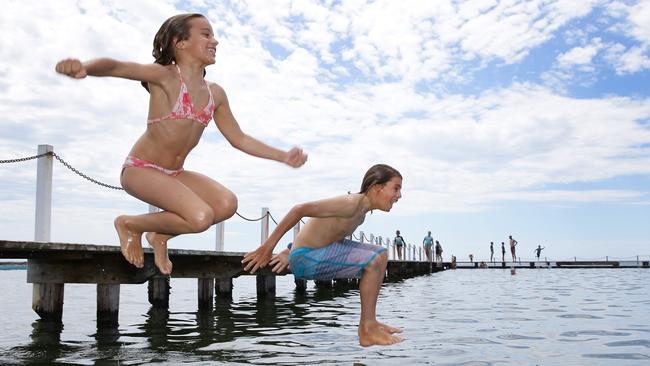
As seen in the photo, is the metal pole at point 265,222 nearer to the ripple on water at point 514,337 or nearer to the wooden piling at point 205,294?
the wooden piling at point 205,294

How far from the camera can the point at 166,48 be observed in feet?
8.51

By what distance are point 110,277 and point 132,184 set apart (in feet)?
31.2

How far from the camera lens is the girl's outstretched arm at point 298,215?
3139mm

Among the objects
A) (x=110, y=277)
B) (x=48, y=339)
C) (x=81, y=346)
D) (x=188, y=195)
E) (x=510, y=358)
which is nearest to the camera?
(x=188, y=195)

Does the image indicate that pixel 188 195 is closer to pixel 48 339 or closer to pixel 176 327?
pixel 48 339

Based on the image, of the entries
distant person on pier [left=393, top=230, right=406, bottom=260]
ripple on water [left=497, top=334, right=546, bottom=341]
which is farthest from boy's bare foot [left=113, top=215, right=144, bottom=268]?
distant person on pier [left=393, top=230, right=406, bottom=260]

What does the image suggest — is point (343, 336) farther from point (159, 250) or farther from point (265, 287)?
point (265, 287)

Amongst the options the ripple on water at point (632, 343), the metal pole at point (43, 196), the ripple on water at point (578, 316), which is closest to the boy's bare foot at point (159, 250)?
the metal pole at point (43, 196)

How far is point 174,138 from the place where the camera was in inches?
98.7

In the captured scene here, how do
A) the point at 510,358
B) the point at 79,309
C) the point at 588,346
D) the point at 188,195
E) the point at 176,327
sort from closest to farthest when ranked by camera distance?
the point at 188,195, the point at 510,358, the point at 588,346, the point at 176,327, the point at 79,309

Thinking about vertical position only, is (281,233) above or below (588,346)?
above

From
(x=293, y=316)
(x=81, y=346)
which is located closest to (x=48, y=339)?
(x=81, y=346)

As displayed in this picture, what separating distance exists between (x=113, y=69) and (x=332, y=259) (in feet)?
6.37

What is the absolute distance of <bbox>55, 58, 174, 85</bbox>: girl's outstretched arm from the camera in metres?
2.16
